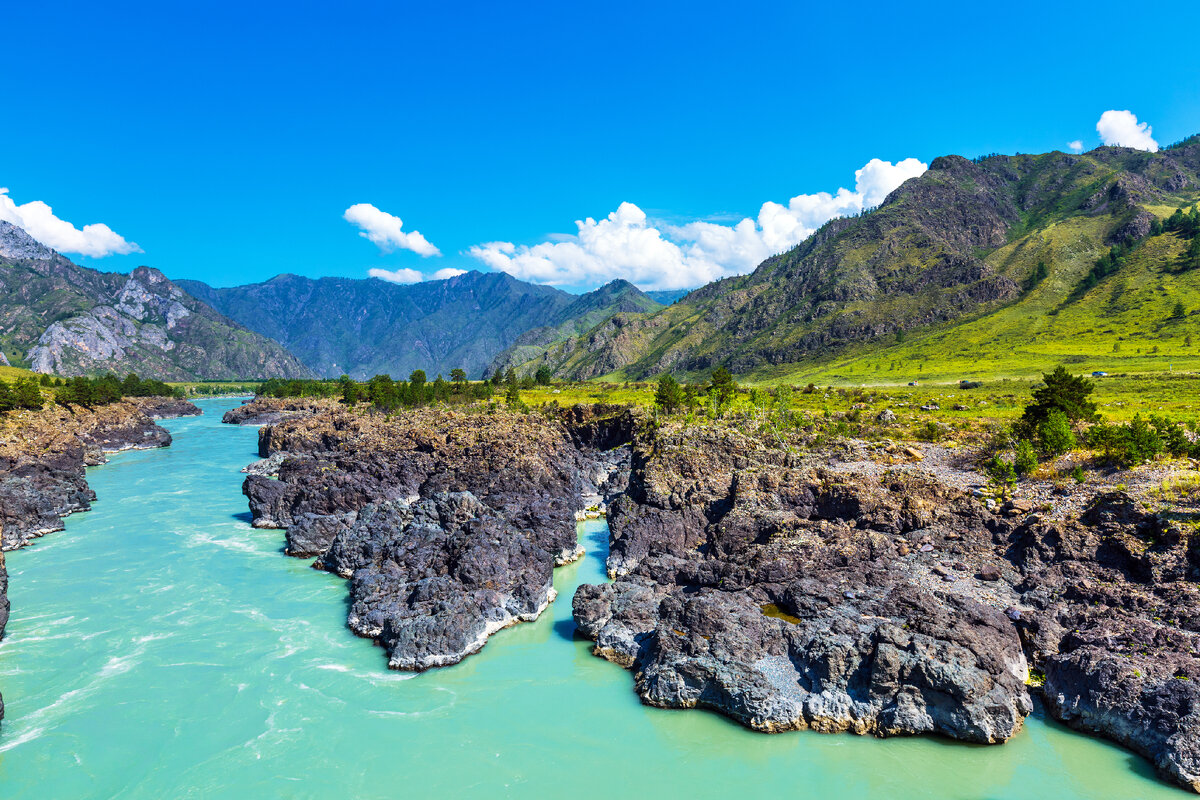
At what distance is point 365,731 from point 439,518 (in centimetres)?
2028

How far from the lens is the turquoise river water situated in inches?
826

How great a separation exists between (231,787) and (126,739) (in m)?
6.48

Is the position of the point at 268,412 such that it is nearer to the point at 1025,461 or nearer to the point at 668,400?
the point at 668,400

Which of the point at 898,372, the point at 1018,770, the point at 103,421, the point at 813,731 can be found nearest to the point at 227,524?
the point at 813,731

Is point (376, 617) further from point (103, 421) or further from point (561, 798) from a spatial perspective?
point (103, 421)

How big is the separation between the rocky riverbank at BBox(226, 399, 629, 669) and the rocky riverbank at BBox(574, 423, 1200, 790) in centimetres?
573

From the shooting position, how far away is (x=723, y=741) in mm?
23078

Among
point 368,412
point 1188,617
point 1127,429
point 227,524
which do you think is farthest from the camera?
point 368,412

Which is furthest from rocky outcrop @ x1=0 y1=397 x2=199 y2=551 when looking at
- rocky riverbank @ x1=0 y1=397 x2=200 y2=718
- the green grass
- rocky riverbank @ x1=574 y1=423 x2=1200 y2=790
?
the green grass

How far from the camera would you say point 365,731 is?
2398 cm

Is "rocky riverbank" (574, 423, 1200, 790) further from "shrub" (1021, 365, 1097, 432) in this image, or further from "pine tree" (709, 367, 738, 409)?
"pine tree" (709, 367, 738, 409)

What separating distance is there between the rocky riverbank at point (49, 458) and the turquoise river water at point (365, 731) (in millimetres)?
4144

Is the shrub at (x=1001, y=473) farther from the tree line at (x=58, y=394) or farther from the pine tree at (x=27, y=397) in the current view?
the pine tree at (x=27, y=397)

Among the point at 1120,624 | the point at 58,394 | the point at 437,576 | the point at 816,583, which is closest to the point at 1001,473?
the point at 1120,624
